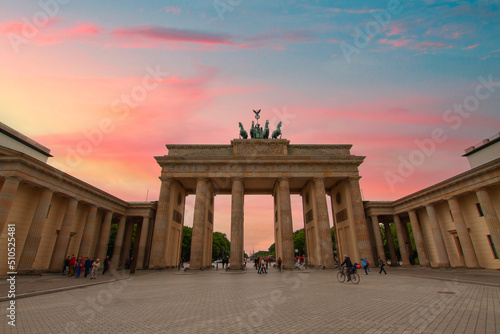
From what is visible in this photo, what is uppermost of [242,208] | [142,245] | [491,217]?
[242,208]

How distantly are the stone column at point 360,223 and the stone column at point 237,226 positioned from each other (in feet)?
52.5

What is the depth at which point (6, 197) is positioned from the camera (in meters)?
19.2

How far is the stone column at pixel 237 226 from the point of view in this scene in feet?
98.7

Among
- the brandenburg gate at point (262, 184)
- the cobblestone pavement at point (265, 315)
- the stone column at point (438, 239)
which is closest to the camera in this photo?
the cobblestone pavement at point (265, 315)

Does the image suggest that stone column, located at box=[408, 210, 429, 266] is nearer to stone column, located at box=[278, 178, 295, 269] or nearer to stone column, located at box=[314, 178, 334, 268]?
stone column, located at box=[314, 178, 334, 268]

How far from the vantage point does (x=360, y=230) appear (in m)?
32.5

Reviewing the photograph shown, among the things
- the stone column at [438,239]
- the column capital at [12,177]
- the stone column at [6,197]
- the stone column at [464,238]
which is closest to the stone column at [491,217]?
the stone column at [464,238]

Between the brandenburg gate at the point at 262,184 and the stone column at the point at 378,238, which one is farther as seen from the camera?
the stone column at the point at 378,238

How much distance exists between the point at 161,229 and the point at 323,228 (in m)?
22.1

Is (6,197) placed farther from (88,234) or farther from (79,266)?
(88,234)

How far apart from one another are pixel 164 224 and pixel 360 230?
26971mm

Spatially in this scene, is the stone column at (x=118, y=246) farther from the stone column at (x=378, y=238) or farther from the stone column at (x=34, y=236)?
the stone column at (x=378, y=238)

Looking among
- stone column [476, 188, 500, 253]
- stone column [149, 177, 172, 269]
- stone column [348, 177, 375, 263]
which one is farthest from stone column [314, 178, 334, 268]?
stone column [149, 177, 172, 269]

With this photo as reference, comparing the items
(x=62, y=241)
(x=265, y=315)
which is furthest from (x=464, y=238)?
(x=62, y=241)
